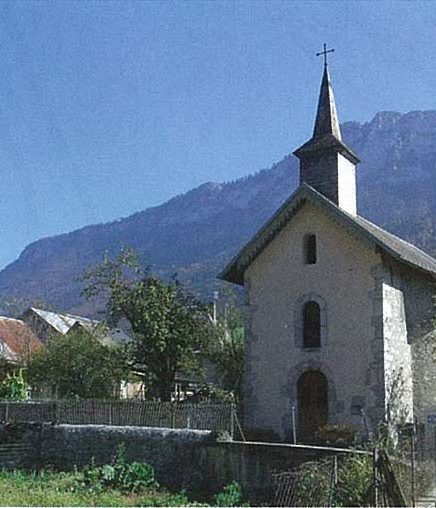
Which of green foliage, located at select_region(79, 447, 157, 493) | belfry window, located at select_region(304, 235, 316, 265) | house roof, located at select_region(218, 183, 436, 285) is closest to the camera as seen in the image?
green foliage, located at select_region(79, 447, 157, 493)

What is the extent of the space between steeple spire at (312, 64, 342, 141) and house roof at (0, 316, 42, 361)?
70.8ft

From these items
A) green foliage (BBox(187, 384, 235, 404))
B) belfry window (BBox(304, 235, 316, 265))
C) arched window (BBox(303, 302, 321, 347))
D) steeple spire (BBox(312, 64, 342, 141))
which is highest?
steeple spire (BBox(312, 64, 342, 141))

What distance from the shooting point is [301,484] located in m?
17.8

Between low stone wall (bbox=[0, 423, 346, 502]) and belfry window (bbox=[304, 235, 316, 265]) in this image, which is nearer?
low stone wall (bbox=[0, 423, 346, 502])

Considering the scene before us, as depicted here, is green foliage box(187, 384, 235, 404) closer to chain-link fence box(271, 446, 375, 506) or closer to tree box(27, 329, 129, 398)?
tree box(27, 329, 129, 398)

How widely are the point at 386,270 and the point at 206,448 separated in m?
8.72

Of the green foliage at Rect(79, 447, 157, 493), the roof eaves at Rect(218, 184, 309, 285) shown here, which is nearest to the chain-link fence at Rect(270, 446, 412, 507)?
the green foliage at Rect(79, 447, 157, 493)

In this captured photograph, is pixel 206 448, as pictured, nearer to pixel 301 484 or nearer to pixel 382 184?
pixel 301 484

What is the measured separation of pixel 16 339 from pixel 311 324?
83.5 ft

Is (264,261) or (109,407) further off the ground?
(264,261)

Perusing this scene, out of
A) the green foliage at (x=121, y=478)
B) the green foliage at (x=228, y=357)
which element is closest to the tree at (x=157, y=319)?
the green foliage at (x=228, y=357)

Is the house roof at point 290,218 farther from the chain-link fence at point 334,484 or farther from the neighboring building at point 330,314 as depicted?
the chain-link fence at point 334,484

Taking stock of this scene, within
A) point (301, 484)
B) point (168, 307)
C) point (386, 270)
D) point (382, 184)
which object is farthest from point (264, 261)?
point (382, 184)

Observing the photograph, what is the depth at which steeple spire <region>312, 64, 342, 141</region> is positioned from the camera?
101ft
